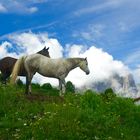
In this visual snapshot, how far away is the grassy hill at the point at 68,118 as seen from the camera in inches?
729

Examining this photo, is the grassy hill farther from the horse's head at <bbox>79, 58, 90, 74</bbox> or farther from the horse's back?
the horse's back

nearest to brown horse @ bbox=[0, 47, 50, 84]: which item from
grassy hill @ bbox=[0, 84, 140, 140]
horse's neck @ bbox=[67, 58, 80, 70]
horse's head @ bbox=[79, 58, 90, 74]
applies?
horse's head @ bbox=[79, 58, 90, 74]

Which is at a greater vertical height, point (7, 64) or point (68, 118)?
point (7, 64)

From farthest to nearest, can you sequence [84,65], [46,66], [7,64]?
[7,64] → [84,65] → [46,66]

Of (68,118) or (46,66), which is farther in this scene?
(46,66)

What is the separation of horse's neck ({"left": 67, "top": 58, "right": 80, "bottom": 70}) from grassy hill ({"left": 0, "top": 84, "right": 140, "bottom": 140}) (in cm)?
305

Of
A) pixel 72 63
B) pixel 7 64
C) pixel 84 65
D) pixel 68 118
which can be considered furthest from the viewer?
pixel 7 64

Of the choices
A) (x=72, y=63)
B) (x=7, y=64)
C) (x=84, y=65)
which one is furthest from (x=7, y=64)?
(x=72, y=63)

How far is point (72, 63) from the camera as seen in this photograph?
27.5m

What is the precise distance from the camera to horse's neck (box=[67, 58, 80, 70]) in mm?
27312

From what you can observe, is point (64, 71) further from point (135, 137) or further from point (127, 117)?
point (135, 137)

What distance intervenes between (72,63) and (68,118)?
25.7 feet

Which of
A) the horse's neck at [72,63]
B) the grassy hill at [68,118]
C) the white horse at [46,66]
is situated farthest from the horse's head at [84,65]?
the grassy hill at [68,118]

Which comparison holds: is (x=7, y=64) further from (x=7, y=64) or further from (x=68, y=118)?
(x=68, y=118)
